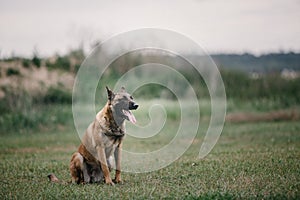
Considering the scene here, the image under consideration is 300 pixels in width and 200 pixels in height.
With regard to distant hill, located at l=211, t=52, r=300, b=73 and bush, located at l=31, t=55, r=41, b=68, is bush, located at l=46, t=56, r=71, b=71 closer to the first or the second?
bush, located at l=31, t=55, r=41, b=68

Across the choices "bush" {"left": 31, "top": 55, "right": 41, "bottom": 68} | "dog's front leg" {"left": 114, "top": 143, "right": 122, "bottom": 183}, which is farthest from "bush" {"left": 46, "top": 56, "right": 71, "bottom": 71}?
"dog's front leg" {"left": 114, "top": 143, "right": 122, "bottom": 183}

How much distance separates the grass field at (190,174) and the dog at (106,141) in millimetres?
405

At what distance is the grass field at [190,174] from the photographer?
9.41 metres

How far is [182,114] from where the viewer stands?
26594 millimetres

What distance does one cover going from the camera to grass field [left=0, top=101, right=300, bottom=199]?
9406 mm

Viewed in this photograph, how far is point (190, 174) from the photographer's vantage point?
1145 centimetres

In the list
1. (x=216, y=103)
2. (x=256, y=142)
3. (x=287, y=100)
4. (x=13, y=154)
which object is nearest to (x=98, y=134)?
(x=13, y=154)

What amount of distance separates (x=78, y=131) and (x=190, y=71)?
46.1 feet

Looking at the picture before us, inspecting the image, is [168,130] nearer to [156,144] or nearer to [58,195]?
[156,144]

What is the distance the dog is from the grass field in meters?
0.41

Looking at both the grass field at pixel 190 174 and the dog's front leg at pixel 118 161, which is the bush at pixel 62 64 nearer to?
the grass field at pixel 190 174

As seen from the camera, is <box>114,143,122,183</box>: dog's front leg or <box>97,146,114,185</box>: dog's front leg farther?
<box>114,143,122,183</box>: dog's front leg

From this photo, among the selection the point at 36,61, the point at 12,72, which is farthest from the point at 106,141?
the point at 36,61

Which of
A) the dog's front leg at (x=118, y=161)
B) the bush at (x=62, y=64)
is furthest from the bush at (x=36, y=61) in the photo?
the dog's front leg at (x=118, y=161)
